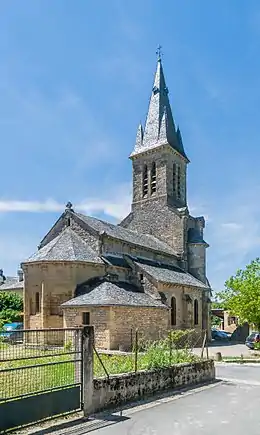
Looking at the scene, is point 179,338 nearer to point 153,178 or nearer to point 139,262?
point 139,262

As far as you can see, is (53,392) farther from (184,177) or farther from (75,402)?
(184,177)

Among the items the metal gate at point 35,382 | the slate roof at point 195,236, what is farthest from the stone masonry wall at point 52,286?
the metal gate at point 35,382

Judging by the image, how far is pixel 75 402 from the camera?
1024 centimetres

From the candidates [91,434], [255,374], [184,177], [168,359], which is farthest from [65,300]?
[184,177]

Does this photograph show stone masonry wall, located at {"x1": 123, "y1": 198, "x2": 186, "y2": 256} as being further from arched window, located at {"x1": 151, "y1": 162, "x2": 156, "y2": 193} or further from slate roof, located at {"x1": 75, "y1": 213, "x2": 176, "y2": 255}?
arched window, located at {"x1": 151, "y1": 162, "x2": 156, "y2": 193}

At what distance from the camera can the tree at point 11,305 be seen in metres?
41.5

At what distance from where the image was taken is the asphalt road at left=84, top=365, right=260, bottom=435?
372 inches

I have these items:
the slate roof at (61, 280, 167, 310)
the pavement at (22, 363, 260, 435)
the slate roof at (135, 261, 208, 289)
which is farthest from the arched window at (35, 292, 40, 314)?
the pavement at (22, 363, 260, 435)

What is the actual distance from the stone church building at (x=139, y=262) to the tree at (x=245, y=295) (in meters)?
4.62

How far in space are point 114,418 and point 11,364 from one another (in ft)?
9.31

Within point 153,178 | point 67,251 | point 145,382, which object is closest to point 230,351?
point 67,251

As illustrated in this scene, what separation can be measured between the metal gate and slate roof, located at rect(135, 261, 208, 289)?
23030 mm

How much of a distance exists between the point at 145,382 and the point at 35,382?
4425mm

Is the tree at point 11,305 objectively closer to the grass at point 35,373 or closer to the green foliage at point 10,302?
the green foliage at point 10,302
